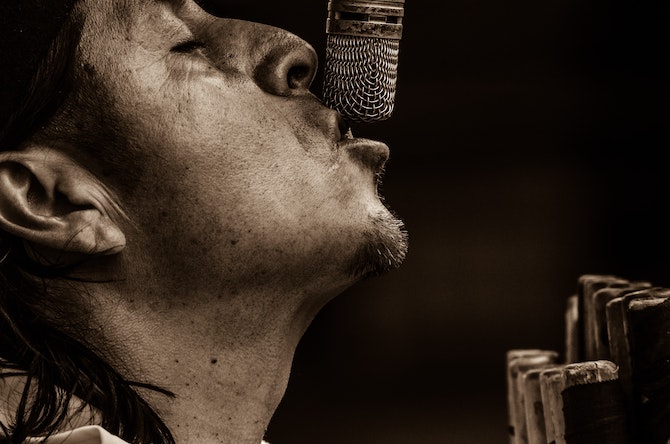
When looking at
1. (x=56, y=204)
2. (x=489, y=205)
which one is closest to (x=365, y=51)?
A: (x=56, y=204)

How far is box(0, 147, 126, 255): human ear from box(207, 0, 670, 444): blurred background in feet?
7.30

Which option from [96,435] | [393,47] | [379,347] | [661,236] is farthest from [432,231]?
[96,435]

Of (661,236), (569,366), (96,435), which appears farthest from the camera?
(661,236)

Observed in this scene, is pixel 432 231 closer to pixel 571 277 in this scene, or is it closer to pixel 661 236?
pixel 571 277

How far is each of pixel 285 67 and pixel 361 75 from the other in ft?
0.42

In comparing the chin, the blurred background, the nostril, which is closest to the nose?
the nostril

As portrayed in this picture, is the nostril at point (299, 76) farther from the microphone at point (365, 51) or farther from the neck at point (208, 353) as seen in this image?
the neck at point (208, 353)

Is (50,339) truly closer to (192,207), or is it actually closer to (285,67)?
(192,207)

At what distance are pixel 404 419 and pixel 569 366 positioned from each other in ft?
7.34

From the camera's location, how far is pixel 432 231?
12.6ft

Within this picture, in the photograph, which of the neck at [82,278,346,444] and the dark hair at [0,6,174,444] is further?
the neck at [82,278,346,444]

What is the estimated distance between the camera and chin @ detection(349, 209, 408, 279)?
1.65m

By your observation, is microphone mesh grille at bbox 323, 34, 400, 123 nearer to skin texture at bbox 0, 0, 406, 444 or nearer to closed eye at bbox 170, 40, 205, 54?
skin texture at bbox 0, 0, 406, 444

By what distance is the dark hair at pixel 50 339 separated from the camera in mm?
1478
